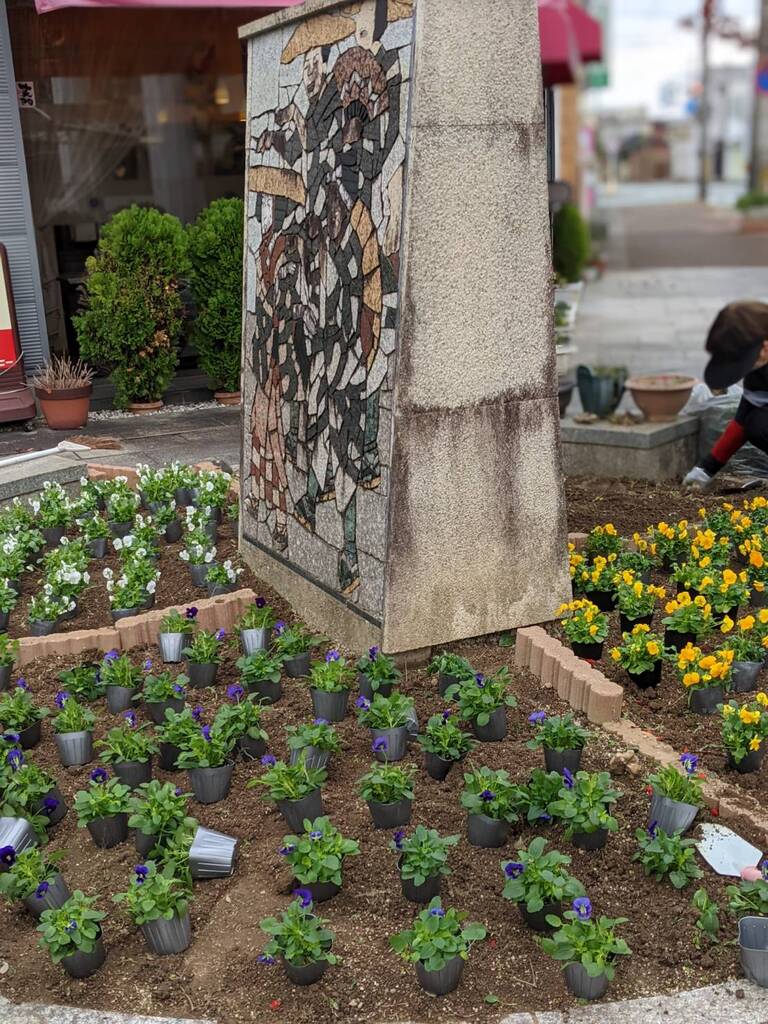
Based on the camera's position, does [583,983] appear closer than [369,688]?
Yes

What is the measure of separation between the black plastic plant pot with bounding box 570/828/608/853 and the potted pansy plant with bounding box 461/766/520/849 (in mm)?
174

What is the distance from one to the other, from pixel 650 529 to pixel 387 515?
1584 mm

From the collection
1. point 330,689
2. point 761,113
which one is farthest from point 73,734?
point 761,113

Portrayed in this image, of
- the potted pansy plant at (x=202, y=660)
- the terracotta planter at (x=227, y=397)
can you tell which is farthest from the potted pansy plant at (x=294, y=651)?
the terracotta planter at (x=227, y=397)

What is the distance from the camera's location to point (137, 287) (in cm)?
882

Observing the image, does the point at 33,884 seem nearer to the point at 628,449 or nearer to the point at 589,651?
the point at 589,651

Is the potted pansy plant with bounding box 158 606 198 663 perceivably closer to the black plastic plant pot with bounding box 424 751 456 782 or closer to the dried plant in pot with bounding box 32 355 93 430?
the black plastic plant pot with bounding box 424 751 456 782

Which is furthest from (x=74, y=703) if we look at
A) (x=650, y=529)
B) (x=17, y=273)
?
(x=17, y=273)

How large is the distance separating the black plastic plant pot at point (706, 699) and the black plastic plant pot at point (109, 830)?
5.90 feet

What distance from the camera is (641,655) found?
3.94m

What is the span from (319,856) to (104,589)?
261 cm

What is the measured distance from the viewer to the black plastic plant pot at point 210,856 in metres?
3.19

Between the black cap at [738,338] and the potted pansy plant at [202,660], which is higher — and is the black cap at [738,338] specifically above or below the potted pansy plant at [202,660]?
above

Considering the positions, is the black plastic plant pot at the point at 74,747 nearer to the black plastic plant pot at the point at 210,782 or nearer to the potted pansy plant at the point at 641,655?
the black plastic plant pot at the point at 210,782
